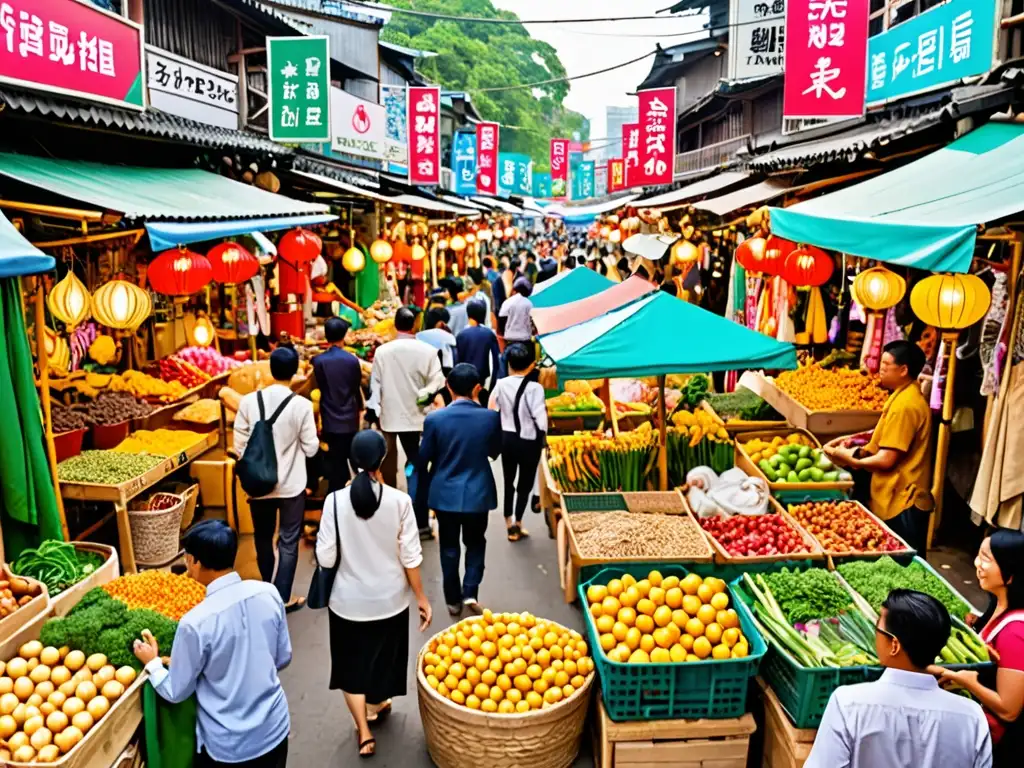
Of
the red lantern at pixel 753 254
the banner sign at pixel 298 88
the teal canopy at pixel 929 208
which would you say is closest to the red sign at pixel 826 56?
the red lantern at pixel 753 254

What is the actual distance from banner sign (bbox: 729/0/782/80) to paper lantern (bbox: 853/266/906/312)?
6680 mm

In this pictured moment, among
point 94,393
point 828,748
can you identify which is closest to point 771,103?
point 94,393

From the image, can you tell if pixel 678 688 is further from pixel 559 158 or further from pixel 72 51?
pixel 559 158

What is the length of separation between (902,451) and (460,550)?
12.0 ft

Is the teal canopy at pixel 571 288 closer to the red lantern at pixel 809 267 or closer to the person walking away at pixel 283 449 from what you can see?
the red lantern at pixel 809 267

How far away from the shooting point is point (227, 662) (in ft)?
12.7

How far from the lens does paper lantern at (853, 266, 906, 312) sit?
7359 millimetres

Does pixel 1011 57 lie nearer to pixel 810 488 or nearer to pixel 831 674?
pixel 810 488

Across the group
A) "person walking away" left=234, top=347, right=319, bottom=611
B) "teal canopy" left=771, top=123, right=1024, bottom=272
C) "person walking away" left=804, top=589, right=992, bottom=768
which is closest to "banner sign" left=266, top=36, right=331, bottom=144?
"person walking away" left=234, top=347, right=319, bottom=611

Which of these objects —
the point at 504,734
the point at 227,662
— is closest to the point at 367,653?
the point at 504,734

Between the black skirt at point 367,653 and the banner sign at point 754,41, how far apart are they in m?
10.8

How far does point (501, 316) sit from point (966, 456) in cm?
770

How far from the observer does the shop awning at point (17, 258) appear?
16.0 ft

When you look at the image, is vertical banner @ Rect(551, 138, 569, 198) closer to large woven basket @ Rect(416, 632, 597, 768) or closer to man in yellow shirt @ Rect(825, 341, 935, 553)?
man in yellow shirt @ Rect(825, 341, 935, 553)
